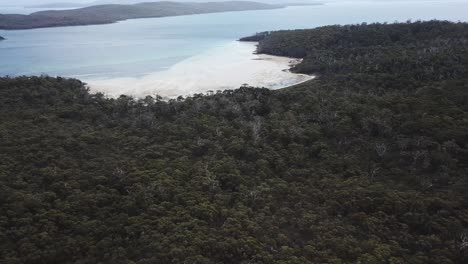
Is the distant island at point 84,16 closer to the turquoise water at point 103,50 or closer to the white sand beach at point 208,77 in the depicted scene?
the turquoise water at point 103,50

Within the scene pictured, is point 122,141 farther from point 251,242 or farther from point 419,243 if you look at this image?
point 419,243

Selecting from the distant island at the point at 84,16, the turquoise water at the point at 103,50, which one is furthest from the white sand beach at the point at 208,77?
the distant island at the point at 84,16

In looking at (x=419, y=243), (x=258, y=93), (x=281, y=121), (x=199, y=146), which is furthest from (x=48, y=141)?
(x=419, y=243)

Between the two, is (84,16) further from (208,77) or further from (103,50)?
(208,77)

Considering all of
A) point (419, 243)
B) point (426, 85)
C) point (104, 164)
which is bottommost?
point (419, 243)

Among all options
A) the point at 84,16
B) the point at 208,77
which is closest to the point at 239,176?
the point at 208,77

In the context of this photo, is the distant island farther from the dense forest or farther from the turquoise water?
the dense forest
